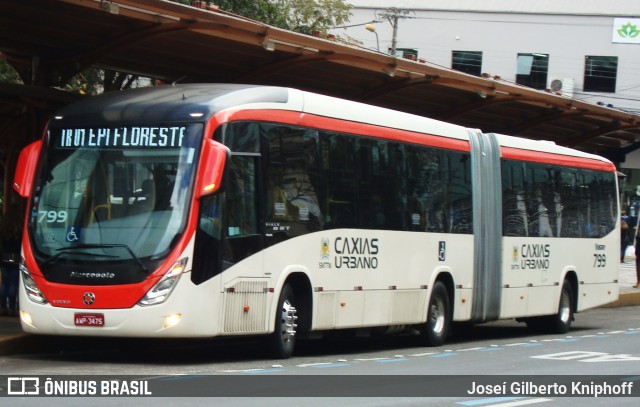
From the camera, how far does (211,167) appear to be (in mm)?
13172

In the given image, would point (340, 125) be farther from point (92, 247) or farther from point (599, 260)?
point (599, 260)

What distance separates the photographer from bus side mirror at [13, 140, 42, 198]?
14.1m

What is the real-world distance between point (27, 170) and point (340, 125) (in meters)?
4.12

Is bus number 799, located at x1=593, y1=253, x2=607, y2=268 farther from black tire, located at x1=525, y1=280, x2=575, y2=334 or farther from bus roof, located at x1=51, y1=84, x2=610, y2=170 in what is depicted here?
bus roof, located at x1=51, y1=84, x2=610, y2=170

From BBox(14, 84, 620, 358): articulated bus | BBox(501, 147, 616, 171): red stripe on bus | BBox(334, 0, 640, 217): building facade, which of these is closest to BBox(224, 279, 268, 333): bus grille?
BBox(14, 84, 620, 358): articulated bus

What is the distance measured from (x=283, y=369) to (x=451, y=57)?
45037 mm

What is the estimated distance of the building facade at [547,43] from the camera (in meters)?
55.1

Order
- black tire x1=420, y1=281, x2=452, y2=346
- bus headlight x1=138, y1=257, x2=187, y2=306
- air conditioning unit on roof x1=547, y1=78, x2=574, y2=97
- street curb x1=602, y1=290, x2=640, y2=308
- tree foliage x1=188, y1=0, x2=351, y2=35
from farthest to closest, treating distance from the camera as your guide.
Answer: air conditioning unit on roof x1=547, y1=78, x2=574, y2=97
tree foliage x1=188, y1=0, x2=351, y2=35
street curb x1=602, y1=290, x2=640, y2=308
black tire x1=420, y1=281, x2=452, y2=346
bus headlight x1=138, y1=257, x2=187, y2=306

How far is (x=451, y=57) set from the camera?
57.2 meters

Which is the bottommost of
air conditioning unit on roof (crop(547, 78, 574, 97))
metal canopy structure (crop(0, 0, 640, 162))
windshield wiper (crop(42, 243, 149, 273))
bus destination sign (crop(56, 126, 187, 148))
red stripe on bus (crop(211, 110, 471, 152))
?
windshield wiper (crop(42, 243, 149, 273))

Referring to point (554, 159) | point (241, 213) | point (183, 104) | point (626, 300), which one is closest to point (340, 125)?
point (241, 213)

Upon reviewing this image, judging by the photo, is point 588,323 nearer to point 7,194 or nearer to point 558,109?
point 558,109

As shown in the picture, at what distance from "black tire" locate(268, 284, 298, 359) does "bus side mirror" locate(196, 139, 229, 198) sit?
1.96m

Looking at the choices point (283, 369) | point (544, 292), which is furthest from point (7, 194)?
point (544, 292)
